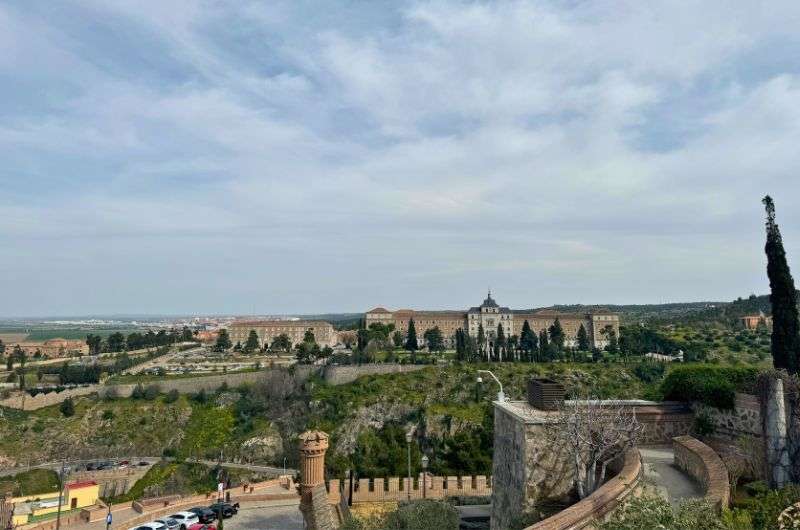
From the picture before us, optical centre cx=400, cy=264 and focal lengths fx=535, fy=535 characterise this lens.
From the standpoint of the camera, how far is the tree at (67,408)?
57688 mm

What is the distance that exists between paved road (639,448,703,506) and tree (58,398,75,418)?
63055 millimetres

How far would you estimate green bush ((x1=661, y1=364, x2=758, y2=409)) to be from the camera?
10953 millimetres

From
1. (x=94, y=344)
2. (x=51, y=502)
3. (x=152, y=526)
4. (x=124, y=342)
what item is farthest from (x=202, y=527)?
(x=124, y=342)

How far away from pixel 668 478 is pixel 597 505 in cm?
367

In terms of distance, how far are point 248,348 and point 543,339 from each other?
50.9m

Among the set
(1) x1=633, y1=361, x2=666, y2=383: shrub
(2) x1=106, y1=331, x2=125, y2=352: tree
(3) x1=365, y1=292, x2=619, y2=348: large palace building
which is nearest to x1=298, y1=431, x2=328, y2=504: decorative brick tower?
(1) x1=633, y1=361, x2=666, y2=383: shrub

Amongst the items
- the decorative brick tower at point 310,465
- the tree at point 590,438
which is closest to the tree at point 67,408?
the decorative brick tower at point 310,465

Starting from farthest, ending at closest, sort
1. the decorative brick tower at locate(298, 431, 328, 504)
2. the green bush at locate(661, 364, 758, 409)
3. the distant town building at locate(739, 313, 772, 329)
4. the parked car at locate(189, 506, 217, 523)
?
the distant town building at locate(739, 313, 772, 329)
the parked car at locate(189, 506, 217, 523)
the green bush at locate(661, 364, 758, 409)
the decorative brick tower at locate(298, 431, 328, 504)

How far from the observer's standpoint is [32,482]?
144 feet

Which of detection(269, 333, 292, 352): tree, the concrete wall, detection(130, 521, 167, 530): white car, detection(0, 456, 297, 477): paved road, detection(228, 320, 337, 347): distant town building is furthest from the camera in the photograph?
detection(228, 320, 337, 347): distant town building

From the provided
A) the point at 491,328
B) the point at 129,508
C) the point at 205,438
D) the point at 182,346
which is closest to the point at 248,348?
the point at 182,346

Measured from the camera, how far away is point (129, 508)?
2358 cm

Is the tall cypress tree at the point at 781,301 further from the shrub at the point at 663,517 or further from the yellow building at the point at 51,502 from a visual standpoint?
the yellow building at the point at 51,502

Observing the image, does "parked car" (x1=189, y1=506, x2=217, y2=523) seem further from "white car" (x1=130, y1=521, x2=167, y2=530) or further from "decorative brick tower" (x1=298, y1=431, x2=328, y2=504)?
"decorative brick tower" (x1=298, y1=431, x2=328, y2=504)
